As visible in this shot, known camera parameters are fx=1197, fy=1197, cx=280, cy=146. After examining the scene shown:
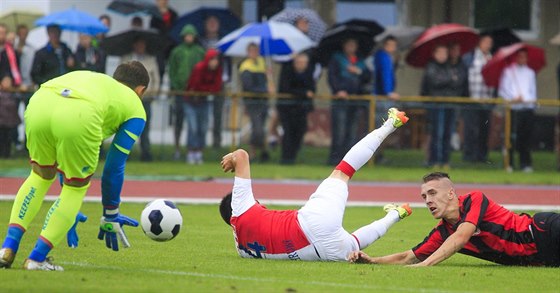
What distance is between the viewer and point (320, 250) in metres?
10.5

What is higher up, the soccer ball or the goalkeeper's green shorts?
the goalkeeper's green shorts

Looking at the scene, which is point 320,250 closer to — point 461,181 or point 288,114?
point 461,181

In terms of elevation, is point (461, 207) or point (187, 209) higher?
point (461, 207)

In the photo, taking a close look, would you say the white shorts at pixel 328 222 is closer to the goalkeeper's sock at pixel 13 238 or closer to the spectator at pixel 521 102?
the goalkeeper's sock at pixel 13 238

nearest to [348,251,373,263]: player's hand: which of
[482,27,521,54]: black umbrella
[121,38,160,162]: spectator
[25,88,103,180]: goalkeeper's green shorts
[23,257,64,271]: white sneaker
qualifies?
[25,88,103,180]: goalkeeper's green shorts

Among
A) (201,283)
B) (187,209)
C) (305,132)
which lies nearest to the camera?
(201,283)

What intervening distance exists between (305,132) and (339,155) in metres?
0.81

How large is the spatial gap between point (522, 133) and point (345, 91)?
11.9ft

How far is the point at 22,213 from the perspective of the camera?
9.38m

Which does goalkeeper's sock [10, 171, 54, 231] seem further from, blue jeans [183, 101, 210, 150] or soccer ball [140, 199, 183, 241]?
blue jeans [183, 101, 210, 150]

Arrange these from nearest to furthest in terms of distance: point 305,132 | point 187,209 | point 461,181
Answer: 1. point 187,209
2. point 461,181
3. point 305,132

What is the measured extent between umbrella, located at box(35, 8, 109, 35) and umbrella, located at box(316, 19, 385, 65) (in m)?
4.44

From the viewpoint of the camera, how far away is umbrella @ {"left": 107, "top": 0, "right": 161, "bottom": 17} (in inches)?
1029

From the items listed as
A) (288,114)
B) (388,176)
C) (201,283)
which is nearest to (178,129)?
(288,114)
